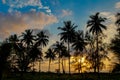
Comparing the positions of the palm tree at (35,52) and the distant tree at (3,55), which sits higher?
the palm tree at (35,52)

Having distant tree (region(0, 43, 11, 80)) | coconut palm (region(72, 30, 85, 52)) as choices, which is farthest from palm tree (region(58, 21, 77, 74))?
distant tree (region(0, 43, 11, 80))

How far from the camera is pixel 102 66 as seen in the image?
2835 inches

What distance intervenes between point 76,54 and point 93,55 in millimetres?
8472

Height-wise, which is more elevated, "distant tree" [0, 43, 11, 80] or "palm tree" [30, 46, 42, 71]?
"palm tree" [30, 46, 42, 71]

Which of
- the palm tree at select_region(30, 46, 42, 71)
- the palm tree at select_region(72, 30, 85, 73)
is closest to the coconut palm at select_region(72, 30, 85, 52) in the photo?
the palm tree at select_region(72, 30, 85, 73)

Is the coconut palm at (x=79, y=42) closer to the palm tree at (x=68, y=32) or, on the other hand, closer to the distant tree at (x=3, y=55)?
the palm tree at (x=68, y=32)

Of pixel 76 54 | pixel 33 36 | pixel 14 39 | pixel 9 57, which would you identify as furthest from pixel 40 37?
pixel 9 57

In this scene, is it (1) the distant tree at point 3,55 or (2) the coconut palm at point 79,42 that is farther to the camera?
(2) the coconut palm at point 79,42

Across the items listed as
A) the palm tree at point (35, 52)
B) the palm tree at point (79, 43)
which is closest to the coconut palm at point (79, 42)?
the palm tree at point (79, 43)

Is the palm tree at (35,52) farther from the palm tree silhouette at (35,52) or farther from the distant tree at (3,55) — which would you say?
the distant tree at (3,55)

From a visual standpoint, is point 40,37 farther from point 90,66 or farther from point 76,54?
point 90,66

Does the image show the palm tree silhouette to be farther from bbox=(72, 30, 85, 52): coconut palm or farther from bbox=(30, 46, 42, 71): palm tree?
bbox=(72, 30, 85, 52): coconut palm

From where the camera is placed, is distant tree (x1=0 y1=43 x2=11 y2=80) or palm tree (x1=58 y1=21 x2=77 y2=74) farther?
palm tree (x1=58 y1=21 x2=77 y2=74)

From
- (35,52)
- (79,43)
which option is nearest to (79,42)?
(79,43)
